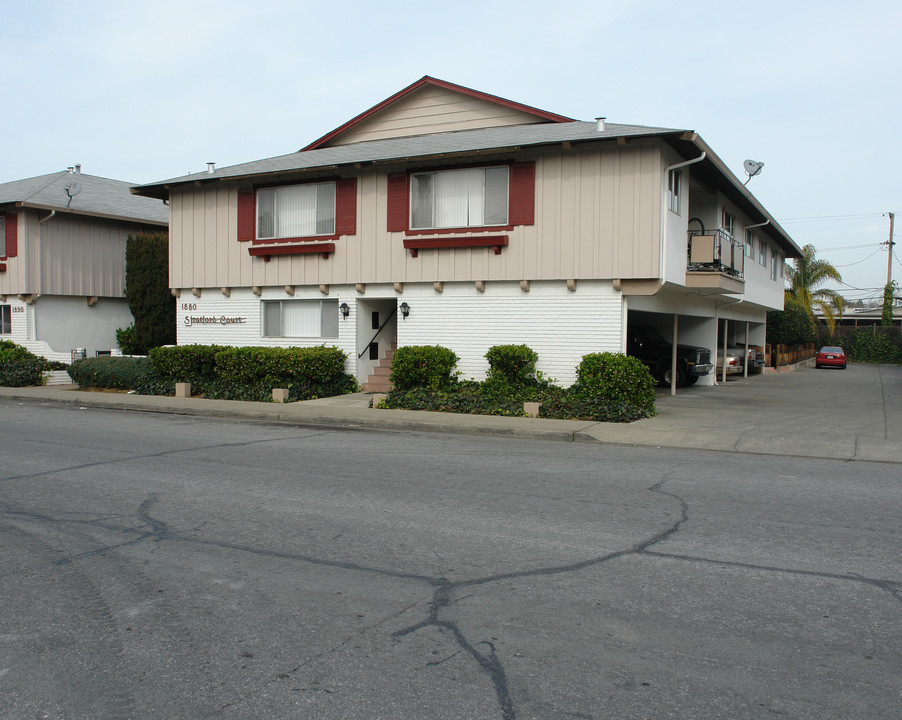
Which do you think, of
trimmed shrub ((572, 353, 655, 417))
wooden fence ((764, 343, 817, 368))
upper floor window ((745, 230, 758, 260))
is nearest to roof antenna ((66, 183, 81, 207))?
trimmed shrub ((572, 353, 655, 417))

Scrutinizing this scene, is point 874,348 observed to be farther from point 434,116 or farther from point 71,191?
point 71,191

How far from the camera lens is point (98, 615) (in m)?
4.79

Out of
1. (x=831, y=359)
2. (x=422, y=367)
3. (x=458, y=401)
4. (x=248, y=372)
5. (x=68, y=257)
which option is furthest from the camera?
(x=831, y=359)

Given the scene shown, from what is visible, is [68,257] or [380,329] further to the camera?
[68,257]

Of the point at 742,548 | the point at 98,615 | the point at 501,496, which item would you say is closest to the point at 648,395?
the point at 501,496

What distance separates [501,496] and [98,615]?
4298 mm

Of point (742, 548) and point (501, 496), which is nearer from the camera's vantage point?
point (742, 548)

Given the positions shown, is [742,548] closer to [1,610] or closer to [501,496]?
[501,496]

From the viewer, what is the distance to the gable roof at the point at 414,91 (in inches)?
824

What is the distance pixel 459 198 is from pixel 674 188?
15.4 ft

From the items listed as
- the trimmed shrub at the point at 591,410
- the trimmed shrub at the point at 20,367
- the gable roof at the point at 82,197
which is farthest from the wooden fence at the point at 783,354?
the trimmed shrub at the point at 20,367

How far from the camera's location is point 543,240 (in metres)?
16.9

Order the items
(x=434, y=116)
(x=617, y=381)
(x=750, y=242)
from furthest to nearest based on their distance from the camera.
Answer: (x=750, y=242)
(x=434, y=116)
(x=617, y=381)

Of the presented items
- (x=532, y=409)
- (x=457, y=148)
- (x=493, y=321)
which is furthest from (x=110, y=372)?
(x=532, y=409)
